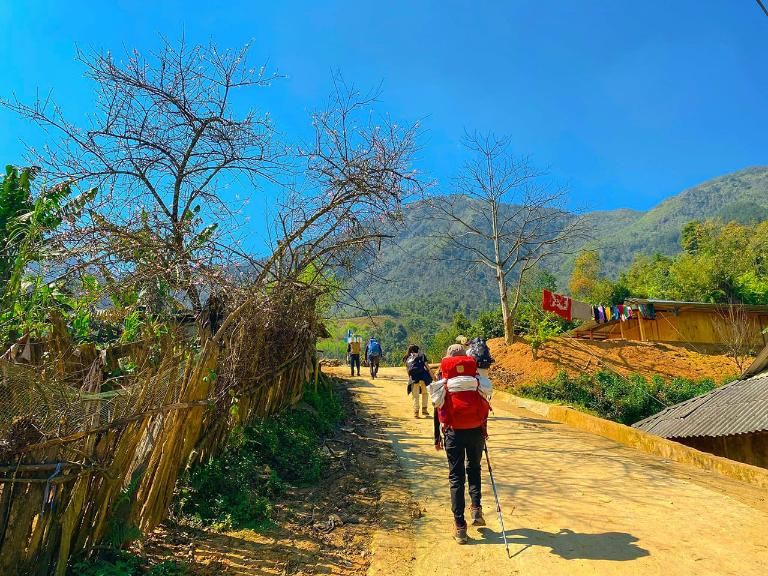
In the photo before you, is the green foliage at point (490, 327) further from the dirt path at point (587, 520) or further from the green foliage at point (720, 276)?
the dirt path at point (587, 520)

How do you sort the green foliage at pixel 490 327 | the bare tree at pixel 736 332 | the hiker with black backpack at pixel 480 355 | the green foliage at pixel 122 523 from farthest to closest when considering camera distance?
the green foliage at pixel 490 327 → the bare tree at pixel 736 332 → the hiker with black backpack at pixel 480 355 → the green foliage at pixel 122 523

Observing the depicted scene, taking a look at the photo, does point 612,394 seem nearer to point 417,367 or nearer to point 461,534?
point 417,367

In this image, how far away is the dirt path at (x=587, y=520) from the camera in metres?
3.84

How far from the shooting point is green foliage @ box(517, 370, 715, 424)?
609 inches

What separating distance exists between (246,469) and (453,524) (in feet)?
7.13

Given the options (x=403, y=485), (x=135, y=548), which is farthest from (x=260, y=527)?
(x=403, y=485)

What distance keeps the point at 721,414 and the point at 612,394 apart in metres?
4.83

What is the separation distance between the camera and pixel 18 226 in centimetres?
654

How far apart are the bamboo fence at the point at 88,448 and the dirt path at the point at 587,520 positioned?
1.88 m

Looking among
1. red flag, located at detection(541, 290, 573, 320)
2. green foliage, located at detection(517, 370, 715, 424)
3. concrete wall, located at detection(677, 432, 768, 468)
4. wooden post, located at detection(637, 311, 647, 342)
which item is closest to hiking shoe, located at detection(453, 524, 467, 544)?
concrete wall, located at detection(677, 432, 768, 468)

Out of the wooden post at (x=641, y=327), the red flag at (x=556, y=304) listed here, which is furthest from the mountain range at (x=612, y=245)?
the wooden post at (x=641, y=327)

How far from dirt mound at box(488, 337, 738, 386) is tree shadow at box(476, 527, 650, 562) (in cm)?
1340

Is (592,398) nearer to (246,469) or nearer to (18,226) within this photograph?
(246,469)

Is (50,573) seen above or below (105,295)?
below
